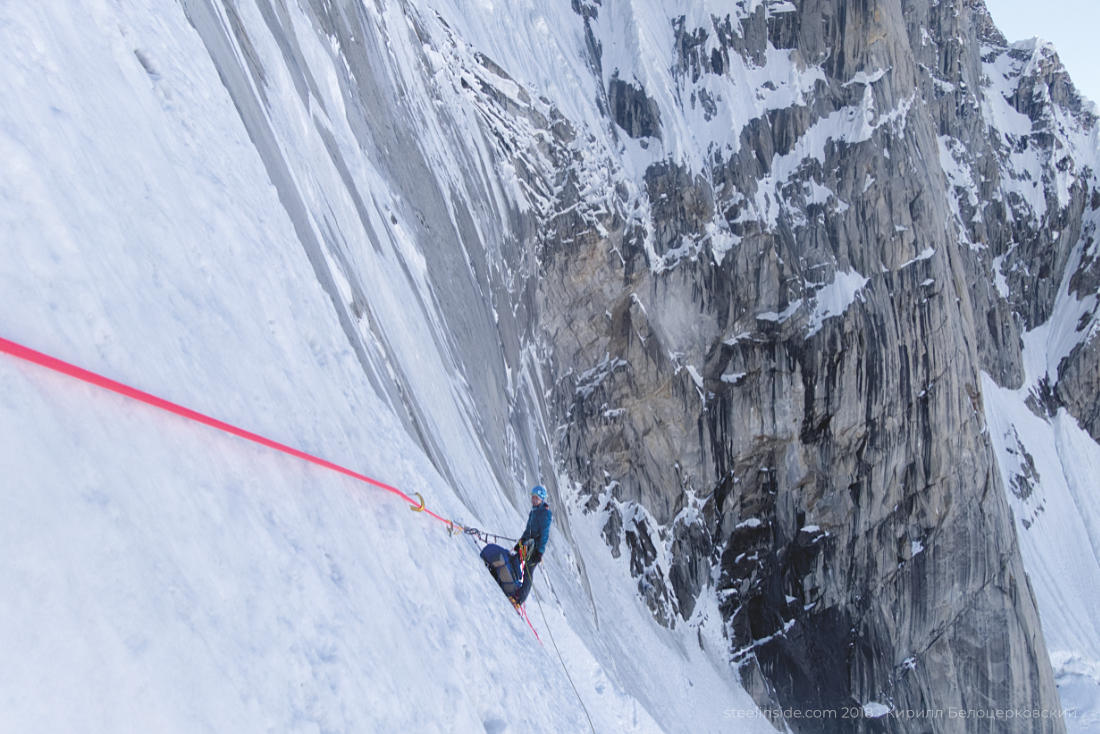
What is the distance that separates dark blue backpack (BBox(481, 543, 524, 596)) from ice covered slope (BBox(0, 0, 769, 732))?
31 centimetres

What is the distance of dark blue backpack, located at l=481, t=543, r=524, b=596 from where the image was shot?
770 centimetres

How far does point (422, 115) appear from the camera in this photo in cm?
2003

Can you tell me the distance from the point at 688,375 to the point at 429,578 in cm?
2877

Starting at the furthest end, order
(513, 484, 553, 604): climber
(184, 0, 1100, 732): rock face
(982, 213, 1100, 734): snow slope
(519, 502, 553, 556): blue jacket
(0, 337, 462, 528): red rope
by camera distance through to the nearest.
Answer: (982, 213, 1100, 734): snow slope < (184, 0, 1100, 732): rock face < (519, 502, 553, 556): blue jacket < (513, 484, 553, 604): climber < (0, 337, 462, 528): red rope

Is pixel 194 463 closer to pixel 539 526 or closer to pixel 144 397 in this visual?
pixel 144 397

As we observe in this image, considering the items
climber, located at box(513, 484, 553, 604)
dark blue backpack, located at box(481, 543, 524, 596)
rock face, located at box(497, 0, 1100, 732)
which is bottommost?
dark blue backpack, located at box(481, 543, 524, 596)

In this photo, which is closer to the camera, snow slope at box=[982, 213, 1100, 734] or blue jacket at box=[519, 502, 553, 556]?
blue jacket at box=[519, 502, 553, 556]

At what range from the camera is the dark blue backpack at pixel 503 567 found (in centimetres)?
770

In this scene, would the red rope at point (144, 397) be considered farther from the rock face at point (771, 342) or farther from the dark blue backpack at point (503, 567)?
the rock face at point (771, 342)

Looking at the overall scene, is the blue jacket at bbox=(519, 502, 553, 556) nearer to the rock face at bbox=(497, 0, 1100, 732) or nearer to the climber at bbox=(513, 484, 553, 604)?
the climber at bbox=(513, 484, 553, 604)

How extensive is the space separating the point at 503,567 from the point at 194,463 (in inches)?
167

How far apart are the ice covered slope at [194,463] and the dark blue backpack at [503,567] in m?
0.31

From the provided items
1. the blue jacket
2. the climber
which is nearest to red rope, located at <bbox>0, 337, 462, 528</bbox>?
the climber

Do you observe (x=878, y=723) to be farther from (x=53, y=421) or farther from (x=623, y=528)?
(x=53, y=421)
